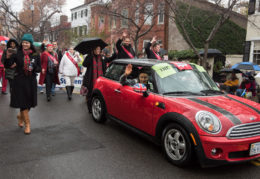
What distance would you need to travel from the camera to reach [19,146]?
4363 millimetres

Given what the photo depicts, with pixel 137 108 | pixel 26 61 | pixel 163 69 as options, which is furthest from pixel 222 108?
pixel 26 61

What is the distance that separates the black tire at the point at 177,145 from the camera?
3.44 m

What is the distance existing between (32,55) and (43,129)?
159 centimetres

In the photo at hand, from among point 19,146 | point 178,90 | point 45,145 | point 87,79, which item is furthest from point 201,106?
point 87,79

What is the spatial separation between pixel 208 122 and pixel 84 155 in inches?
79.2

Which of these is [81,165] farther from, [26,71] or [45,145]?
[26,71]

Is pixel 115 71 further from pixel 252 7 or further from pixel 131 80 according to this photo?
pixel 252 7

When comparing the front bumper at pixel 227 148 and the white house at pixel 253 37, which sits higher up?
the white house at pixel 253 37

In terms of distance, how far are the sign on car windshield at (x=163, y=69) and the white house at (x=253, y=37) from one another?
1243 centimetres

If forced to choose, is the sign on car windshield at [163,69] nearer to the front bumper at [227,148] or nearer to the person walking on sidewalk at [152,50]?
the front bumper at [227,148]

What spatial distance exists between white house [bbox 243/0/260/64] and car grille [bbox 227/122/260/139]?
1308 cm

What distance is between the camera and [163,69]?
4.34m

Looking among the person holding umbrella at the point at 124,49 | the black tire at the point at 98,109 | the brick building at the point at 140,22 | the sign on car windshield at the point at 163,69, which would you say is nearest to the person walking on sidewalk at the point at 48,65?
the person holding umbrella at the point at 124,49

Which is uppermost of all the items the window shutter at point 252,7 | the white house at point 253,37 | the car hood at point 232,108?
the window shutter at point 252,7
